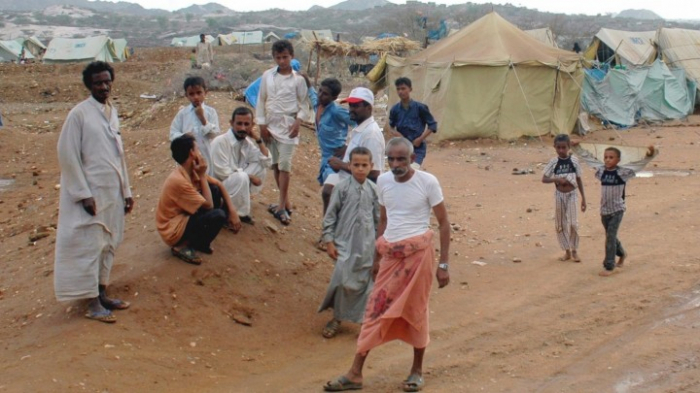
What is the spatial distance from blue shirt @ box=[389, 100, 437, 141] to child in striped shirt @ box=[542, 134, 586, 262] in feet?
4.17

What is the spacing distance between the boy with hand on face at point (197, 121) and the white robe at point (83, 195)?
1367 millimetres

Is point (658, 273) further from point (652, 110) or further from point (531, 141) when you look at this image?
point (652, 110)

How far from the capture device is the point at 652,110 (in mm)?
21562

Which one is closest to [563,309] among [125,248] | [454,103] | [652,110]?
[125,248]

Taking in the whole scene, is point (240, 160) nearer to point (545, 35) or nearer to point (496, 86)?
point (496, 86)

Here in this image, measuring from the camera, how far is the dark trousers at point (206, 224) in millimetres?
5891

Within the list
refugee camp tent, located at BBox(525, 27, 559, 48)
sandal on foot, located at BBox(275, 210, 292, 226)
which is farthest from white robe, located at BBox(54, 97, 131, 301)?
refugee camp tent, located at BBox(525, 27, 559, 48)

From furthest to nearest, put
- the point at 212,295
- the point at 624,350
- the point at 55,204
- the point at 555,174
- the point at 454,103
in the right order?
the point at 454,103 → the point at 55,204 → the point at 555,174 → the point at 212,295 → the point at 624,350

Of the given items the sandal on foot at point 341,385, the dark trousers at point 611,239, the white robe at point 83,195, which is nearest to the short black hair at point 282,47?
the white robe at point 83,195

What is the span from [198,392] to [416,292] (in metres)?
1.38

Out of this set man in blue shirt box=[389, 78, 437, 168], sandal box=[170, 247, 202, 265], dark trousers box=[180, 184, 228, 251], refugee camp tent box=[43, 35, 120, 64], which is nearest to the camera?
dark trousers box=[180, 184, 228, 251]

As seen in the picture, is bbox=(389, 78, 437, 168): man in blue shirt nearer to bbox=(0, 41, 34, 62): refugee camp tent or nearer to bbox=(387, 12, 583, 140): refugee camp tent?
bbox=(387, 12, 583, 140): refugee camp tent

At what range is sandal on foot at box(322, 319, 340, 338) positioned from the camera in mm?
5688

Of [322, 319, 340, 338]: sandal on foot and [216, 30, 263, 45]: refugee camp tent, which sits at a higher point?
[322, 319, 340, 338]: sandal on foot
